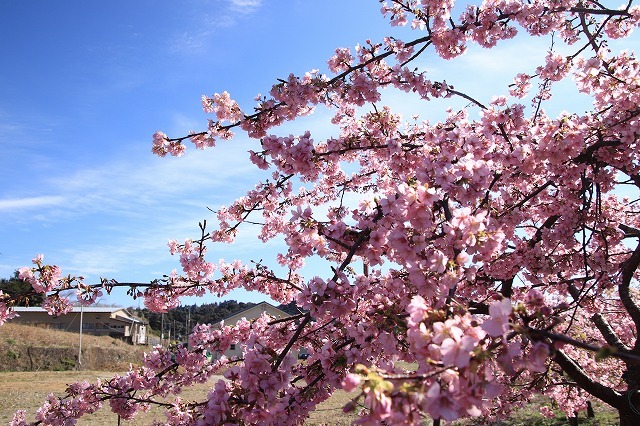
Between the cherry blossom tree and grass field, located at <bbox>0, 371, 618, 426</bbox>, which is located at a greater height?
the cherry blossom tree

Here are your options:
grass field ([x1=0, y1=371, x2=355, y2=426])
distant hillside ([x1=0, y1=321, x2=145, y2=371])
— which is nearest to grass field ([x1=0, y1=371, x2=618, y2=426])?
grass field ([x1=0, y1=371, x2=355, y2=426])

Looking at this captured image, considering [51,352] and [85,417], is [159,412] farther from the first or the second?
[51,352]

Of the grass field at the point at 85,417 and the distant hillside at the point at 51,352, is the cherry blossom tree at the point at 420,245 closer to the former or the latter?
the grass field at the point at 85,417

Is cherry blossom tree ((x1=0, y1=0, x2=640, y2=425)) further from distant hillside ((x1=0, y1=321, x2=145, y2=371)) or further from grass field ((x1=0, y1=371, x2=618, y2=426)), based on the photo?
distant hillside ((x1=0, y1=321, x2=145, y2=371))

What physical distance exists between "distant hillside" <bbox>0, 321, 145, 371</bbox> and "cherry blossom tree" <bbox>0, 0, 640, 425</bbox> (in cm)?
2764

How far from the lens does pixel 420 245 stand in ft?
8.51

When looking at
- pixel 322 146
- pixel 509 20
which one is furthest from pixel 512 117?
pixel 322 146

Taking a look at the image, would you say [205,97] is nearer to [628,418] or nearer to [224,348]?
[224,348]

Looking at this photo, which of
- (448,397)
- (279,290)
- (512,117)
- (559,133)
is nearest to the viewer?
(448,397)

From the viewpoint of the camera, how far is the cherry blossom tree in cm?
185

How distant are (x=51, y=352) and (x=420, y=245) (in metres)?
32.6

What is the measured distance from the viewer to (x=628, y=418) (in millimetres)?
5234

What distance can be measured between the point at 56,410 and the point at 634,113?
20.3ft

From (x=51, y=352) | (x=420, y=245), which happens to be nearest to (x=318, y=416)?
(x=420, y=245)
